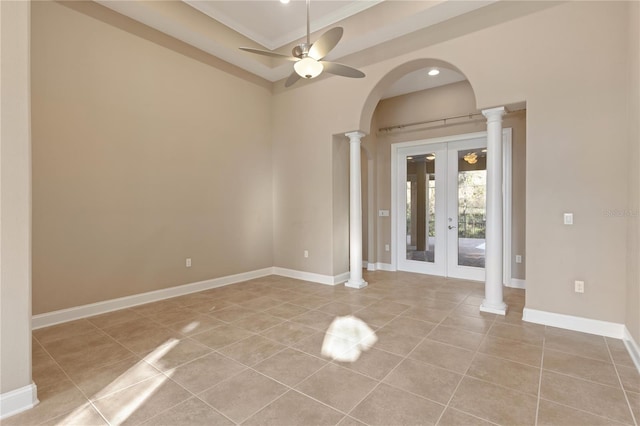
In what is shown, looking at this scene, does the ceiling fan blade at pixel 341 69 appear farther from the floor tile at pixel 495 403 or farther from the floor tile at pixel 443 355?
the floor tile at pixel 495 403

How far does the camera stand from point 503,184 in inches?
197

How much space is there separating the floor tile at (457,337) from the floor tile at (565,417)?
2.71 ft

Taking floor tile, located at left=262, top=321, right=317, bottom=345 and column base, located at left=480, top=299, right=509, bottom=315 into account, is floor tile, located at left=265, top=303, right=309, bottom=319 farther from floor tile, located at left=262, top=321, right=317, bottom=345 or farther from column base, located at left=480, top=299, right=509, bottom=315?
column base, located at left=480, top=299, right=509, bottom=315

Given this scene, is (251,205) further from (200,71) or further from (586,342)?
(586,342)

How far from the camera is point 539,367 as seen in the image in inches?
95.6

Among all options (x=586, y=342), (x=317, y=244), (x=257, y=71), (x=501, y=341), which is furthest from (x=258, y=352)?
(x=257, y=71)

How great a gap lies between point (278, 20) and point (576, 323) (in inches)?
210

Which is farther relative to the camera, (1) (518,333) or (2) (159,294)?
(2) (159,294)

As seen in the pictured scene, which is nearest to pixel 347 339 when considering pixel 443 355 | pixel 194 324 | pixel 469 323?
pixel 443 355

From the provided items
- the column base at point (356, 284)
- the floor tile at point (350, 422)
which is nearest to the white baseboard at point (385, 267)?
the column base at point (356, 284)

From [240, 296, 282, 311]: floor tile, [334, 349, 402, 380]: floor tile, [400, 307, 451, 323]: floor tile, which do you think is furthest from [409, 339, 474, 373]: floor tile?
[240, 296, 282, 311]: floor tile

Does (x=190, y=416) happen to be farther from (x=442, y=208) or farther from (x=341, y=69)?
(x=442, y=208)

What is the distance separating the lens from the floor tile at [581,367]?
2270mm

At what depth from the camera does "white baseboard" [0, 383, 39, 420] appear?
1.84 m
